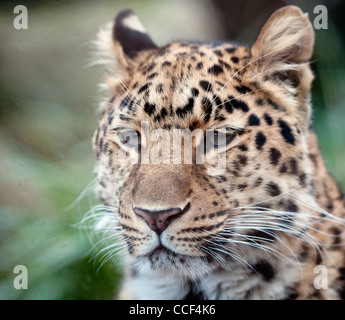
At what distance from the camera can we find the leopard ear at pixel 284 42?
6.94 feet

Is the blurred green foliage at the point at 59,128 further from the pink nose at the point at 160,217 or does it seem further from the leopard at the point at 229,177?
the pink nose at the point at 160,217

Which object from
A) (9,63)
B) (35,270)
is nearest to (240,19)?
(9,63)

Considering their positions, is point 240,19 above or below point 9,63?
above

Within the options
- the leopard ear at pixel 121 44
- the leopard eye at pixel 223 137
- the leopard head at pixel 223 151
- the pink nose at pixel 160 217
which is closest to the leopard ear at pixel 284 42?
the leopard head at pixel 223 151

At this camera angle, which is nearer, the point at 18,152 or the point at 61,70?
the point at 18,152

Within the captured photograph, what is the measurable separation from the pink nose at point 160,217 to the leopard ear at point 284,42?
0.85 m

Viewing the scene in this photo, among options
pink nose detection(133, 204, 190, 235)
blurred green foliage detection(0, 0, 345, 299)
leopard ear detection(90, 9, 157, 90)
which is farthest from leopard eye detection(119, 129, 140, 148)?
blurred green foliage detection(0, 0, 345, 299)

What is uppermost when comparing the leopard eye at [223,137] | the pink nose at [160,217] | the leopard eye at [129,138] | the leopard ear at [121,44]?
the leopard ear at [121,44]

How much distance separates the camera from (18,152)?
2824 mm

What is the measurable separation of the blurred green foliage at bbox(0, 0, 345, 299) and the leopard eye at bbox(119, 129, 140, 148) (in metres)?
0.63

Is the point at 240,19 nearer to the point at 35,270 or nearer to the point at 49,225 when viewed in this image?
the point at 49,225

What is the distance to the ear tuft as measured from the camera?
2.54 m

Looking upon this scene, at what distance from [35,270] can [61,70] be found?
54.6 inches
